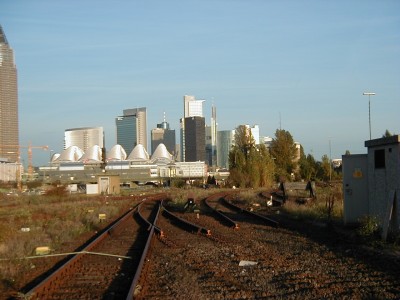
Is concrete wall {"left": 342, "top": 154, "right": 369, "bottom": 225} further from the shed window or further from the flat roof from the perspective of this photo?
the shed window

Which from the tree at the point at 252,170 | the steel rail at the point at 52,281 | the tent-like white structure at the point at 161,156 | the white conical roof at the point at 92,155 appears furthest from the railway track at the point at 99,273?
the tent-like white structure at the point at 161,156

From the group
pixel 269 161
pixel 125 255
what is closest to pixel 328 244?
pixel 125 255

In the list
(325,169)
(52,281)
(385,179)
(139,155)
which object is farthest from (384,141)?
(139,155)

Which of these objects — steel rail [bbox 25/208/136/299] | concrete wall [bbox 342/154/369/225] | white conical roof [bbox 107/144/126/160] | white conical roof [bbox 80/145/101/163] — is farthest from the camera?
white conical roof [bbox 107/144/126/160]

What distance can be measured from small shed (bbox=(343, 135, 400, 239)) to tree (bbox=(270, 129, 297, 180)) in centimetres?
6635

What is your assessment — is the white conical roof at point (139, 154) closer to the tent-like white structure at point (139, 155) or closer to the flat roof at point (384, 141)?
the tent-like white structure at point (139, 155)

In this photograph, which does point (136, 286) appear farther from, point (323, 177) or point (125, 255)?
point (323, 177)

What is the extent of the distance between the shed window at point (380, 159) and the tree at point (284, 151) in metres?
67.6

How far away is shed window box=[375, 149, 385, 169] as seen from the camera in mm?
14875

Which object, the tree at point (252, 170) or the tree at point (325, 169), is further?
the tree at point (325, 169)

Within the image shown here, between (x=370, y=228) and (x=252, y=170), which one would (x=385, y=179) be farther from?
(x=252, y=170)

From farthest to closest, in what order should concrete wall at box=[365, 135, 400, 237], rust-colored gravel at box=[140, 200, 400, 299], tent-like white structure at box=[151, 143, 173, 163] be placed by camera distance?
tent-like white structure at box=[151, 143, 173, 163] < concrete wall at box=[365, 135, 400, 237] < rust-colored gravel at box=[140, 200, 400, 299]

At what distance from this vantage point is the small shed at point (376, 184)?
13.5 meters

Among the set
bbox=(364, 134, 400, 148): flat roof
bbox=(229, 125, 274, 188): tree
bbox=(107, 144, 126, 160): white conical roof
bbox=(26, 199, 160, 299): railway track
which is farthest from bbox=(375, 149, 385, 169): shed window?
bbox=(107, 144, 126, 160): white conical roof
